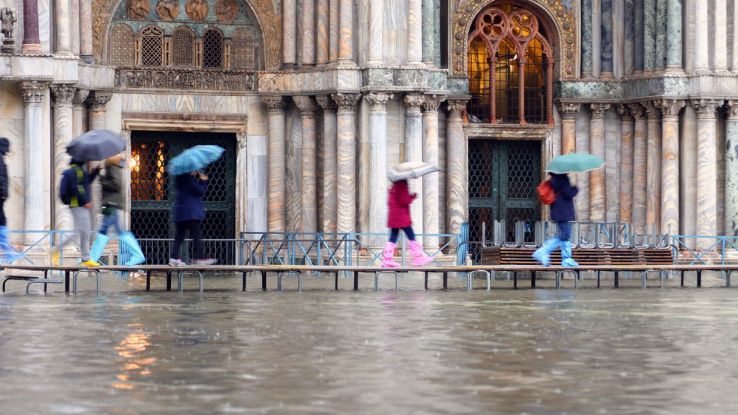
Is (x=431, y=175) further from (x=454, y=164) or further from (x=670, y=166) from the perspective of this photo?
(x=670, y=166)

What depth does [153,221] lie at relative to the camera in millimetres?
39188

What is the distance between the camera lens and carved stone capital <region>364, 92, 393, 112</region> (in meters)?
36.9

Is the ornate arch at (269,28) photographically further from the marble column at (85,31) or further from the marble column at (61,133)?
the marble column at (61,133)

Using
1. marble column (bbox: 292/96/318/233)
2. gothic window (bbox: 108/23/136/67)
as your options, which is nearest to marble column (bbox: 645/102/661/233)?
marble column (bbox: 292/96/318/233)

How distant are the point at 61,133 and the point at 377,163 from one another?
693cm

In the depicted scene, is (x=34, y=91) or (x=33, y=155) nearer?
(x=34, y=91)

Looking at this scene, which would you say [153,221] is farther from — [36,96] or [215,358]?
[215,358]

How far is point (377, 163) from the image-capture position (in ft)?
122

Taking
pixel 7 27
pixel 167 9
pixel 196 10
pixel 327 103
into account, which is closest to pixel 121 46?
pixel 167 9

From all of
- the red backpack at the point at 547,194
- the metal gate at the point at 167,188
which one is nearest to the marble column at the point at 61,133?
the metal gate at the point at 167,188

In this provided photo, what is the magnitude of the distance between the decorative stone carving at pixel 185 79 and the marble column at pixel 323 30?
2072 millimetres

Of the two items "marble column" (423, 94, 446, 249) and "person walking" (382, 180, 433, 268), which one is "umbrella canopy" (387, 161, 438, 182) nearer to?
"person walking" (382, 180, 433, 268)

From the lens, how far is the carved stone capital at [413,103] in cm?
3719

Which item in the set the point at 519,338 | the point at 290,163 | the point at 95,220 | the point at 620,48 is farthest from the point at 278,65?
the point at 519,338
